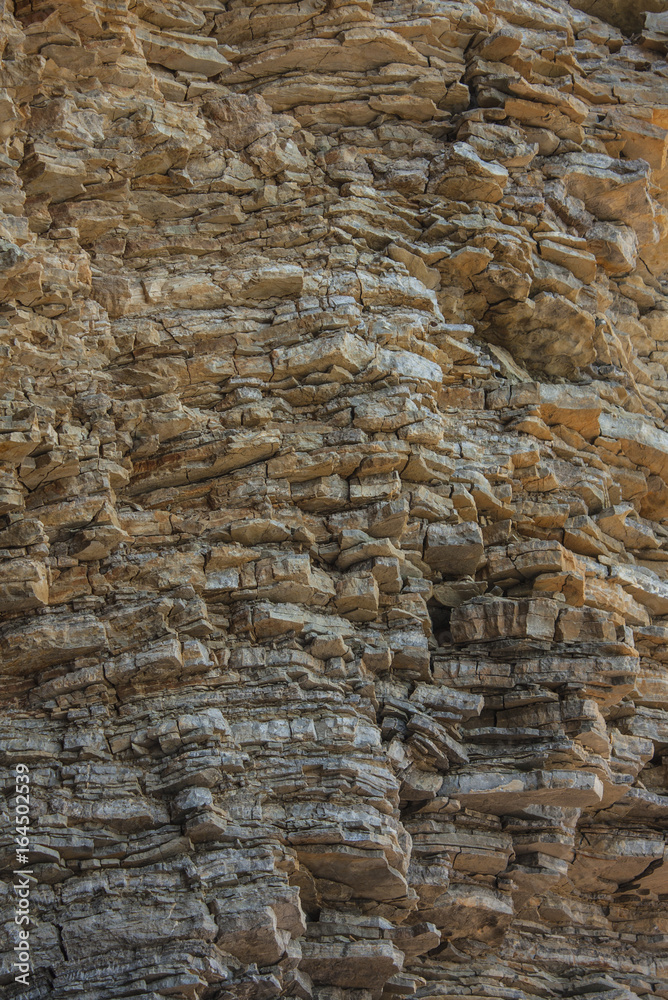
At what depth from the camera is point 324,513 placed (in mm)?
17719

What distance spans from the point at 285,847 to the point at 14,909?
3.23 metres

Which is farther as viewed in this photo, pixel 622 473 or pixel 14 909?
pixel 622 473

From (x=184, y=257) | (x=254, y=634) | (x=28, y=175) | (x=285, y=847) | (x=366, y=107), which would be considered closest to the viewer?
(x=285, y=847)

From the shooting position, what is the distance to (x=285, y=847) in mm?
14750

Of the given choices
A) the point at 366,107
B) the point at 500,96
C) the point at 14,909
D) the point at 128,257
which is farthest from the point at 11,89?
the point at 14,909

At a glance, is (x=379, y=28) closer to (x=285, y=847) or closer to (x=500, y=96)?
(x=500, y=96)

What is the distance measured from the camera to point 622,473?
2105 cm

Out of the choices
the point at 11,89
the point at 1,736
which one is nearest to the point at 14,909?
the point at 1,736

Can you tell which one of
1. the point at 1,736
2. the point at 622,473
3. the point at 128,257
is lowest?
the point at 1,736

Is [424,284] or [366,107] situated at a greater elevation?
[366,107]

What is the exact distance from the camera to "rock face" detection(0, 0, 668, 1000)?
15.0m

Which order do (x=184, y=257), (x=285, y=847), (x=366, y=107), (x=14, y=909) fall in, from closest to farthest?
1. (x=14, y=909)
2. (x=285, y=847)
3. (x=184, y=257)
4. (x=366, y=107)

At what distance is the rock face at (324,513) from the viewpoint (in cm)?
1497

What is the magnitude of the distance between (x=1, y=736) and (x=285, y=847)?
3.78 meters
